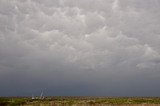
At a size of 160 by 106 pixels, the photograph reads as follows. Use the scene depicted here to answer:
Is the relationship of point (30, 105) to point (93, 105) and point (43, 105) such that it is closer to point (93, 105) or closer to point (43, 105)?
point (43, 105)

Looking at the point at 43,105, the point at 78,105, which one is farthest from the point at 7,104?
the point at 78,105

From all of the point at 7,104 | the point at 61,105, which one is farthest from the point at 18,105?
the point at 61,105

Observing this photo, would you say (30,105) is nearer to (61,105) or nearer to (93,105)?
(61,105)

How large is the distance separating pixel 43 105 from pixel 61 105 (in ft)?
21.6

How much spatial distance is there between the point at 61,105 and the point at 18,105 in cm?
1311

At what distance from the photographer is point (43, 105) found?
9806 centimetres

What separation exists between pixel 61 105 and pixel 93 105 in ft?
32.1

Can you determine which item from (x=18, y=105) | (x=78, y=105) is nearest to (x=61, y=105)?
(x=78, y=105)

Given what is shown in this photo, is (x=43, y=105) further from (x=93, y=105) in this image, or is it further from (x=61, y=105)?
(x=93, y=105)

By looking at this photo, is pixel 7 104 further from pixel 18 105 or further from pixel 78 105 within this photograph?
pixel 78 105

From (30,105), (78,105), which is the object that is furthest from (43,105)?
(78,105)

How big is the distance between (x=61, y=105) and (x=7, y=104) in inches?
639

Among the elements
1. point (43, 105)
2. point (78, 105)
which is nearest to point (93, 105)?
point (78, 105)

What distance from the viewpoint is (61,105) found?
10225 centimetres
